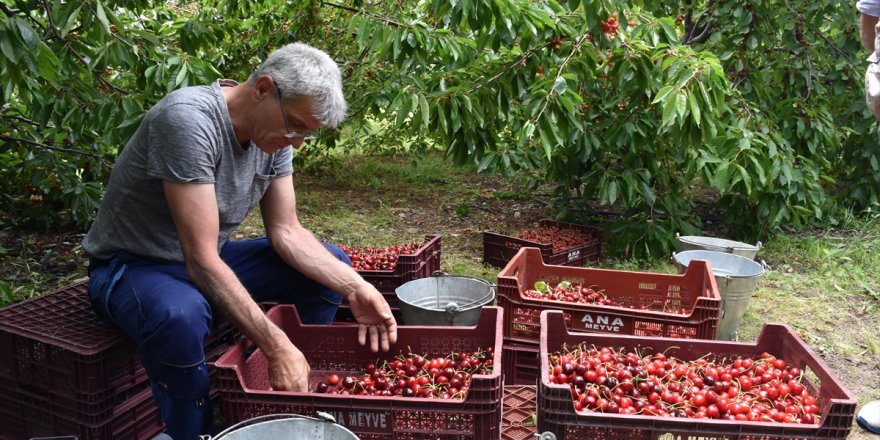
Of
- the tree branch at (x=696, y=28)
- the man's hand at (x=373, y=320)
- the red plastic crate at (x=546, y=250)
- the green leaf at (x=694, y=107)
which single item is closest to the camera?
the man's hand at (x=373, y=320)

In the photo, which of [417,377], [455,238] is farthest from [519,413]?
[455,238]

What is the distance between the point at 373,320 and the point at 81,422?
0.94m

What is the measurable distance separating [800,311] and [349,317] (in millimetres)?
2515

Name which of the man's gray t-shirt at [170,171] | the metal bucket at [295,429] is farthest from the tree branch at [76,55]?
the metal bucket at [295,429]

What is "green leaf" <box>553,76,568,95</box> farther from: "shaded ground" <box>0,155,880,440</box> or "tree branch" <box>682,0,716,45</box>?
"tree branch" <box>682,0,716,45</box>

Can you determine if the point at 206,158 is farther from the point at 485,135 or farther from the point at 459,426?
the point at 485,135

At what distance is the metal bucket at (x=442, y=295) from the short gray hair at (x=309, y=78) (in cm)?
104

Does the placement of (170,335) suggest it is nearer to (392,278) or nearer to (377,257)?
(392,278)

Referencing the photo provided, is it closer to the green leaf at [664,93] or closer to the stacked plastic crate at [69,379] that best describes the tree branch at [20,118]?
the stacked plastic crate at [69,379]

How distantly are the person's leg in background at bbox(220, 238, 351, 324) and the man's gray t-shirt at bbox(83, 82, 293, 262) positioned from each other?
7.1 inches

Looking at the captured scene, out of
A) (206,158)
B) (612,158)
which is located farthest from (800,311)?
(206,158)

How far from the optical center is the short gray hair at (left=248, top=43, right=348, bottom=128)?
2.11 meters

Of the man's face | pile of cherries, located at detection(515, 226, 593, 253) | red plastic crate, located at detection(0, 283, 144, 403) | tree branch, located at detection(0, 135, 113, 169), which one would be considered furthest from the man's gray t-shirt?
pile of cherries, located at detection(515, 226, 593, 253)

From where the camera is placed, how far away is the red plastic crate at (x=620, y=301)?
103 inches
